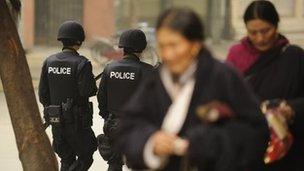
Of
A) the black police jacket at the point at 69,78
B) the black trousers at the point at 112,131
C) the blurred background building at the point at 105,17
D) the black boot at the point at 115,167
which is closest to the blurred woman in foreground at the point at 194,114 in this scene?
the black trousers at the point at 112,131

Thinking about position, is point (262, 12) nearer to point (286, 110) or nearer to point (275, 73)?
point (275, 73)

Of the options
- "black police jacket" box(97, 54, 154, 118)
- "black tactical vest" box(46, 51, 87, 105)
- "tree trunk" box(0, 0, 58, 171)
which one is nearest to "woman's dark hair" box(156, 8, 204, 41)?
"tree trunk" box(0, 0, 58, 171)

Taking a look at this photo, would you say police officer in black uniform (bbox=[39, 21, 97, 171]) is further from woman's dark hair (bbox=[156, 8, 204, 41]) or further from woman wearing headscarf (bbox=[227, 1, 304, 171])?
woman's dark hair (bbox=[156, 8, 204, 41])

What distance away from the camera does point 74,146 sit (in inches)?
254

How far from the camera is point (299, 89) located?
3.29 m

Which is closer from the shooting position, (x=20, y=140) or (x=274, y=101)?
(x=274, y=101)

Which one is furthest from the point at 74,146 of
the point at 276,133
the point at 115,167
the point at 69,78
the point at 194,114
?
the point at 194,114

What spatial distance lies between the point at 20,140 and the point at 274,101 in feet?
9.38

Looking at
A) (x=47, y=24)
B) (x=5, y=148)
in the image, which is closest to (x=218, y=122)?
(x=5, y=148)

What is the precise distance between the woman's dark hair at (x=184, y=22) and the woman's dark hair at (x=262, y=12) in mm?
774

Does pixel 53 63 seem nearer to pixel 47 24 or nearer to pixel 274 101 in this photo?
pixel 274 101

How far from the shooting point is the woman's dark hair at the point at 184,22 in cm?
242

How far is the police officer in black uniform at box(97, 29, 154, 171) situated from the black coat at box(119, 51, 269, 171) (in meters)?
3.45

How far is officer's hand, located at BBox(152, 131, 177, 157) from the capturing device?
2.39 metres
